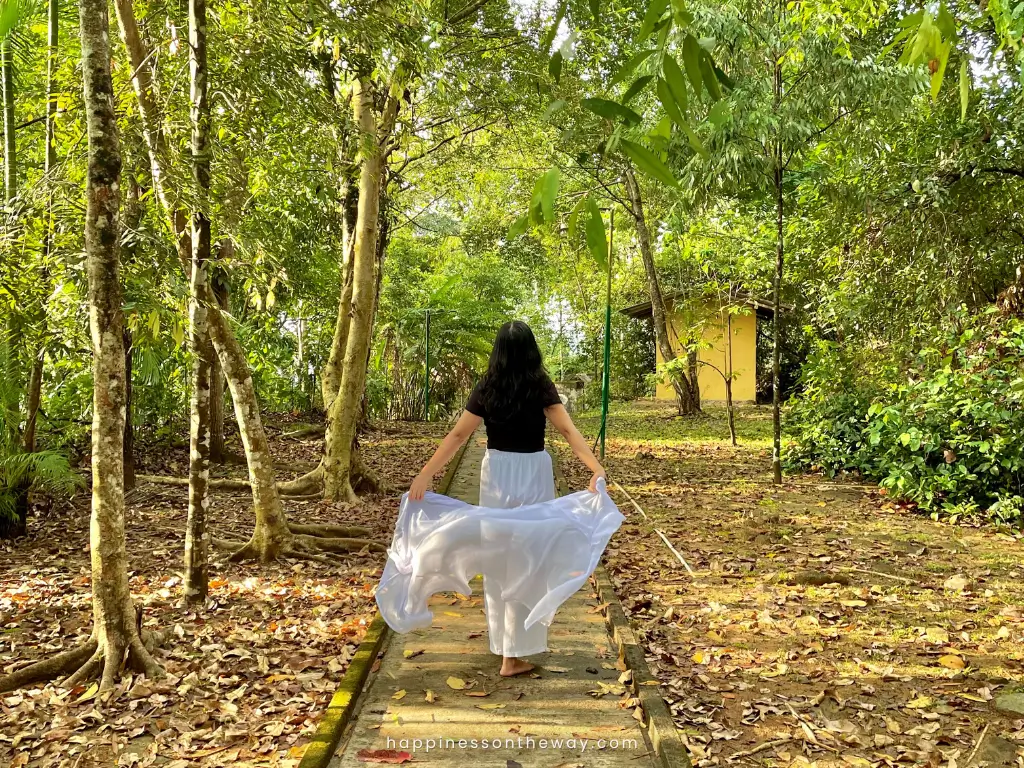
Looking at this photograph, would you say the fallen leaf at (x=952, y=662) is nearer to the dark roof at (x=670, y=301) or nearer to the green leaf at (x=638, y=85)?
the green leaf at (x=638, y=85)

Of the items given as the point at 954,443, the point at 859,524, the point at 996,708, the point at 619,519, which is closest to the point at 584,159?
the point at 619,519

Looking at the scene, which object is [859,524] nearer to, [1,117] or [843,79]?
[843,79]

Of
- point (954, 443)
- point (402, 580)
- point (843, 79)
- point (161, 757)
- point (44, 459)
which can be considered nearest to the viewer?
point (161, 757)

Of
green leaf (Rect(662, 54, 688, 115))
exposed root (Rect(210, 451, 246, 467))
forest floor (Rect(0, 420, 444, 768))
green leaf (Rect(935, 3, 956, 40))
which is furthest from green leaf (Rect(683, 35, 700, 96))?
exposed root (Rect(210, 451, 246, 467))

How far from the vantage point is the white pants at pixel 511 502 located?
4543 millimetres

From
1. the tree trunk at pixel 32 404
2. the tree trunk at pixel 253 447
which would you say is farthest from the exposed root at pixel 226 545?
the tree trunk at pixel 32 404

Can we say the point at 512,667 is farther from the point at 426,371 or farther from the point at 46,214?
the point at 426,371

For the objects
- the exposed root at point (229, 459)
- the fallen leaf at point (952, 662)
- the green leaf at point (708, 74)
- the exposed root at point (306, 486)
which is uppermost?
the green leaf at point (708, 74)

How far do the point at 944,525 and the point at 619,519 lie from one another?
6.02 metres

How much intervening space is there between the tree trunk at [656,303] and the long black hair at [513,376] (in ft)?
44.8

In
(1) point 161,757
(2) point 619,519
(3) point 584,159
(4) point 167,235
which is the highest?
(4) point 167,235

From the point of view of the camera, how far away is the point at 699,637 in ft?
17.8

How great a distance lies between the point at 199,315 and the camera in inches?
218

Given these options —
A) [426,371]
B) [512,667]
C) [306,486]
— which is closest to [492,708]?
[512,667]
